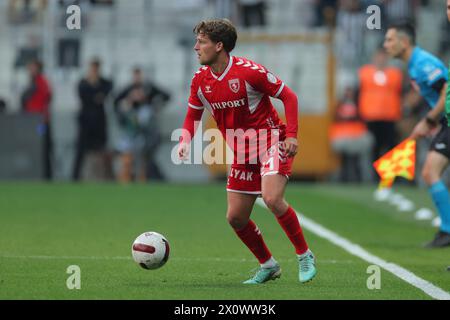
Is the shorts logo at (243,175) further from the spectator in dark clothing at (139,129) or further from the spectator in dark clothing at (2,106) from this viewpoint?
the spectator in dark clothing at (2,106)

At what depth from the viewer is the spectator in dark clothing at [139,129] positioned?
22.0 meters

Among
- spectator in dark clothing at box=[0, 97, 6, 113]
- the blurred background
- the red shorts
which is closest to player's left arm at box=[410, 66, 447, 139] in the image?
the red shorts

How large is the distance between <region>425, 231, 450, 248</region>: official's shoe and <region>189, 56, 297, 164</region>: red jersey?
3523 mm

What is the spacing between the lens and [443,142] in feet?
39.1

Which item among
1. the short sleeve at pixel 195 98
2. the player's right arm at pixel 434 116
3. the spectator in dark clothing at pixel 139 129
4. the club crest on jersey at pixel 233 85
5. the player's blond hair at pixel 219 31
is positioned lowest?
the spectator in dark clothing at pixel 139 129

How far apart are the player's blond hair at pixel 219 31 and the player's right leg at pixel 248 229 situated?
1.04 metres

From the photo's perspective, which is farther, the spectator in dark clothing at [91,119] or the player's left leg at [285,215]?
the spectator in dark clothing at [91,119]

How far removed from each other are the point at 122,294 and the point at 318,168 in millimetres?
15147

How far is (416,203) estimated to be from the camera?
17.8 metres

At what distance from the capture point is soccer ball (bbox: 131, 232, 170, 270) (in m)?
8.50

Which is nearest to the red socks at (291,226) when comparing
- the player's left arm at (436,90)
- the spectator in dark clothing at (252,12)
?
the player's left arm at (436,90)

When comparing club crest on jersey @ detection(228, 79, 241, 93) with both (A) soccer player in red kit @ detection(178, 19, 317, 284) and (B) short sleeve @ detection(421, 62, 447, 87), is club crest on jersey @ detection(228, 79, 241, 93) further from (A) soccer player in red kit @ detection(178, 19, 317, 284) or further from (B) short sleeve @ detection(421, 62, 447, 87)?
(B) short sleeve @ detection(421, 62, 447, 87)

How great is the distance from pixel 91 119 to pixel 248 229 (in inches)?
534

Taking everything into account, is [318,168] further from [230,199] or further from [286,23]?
[230,199]
